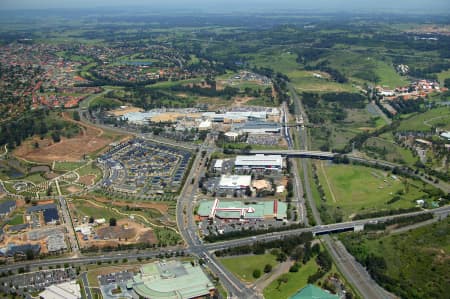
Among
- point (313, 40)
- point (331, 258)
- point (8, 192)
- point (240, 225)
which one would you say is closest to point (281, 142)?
point (240, 225)

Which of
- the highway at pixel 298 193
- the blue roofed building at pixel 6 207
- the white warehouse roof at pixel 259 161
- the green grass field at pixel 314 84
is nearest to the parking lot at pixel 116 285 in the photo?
the blue roofed building at pixel 6 207

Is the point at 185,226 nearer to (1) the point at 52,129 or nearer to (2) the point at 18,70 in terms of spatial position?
(1) the point at 52,129

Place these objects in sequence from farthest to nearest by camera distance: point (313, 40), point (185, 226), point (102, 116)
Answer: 1. point (313, 40)
2. point (102, 116)
3. point (185, 226)

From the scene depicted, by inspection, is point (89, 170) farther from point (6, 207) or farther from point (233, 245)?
point (233, 245)

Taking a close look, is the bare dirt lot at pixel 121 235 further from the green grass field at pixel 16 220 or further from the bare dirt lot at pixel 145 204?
the green grass field at pixel 16 220

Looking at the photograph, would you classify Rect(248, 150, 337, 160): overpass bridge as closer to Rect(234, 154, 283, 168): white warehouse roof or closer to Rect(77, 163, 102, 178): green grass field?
Rect(234, 154, 283, 168): white warehouse roof

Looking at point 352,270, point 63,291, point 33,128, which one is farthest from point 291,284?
point 33,128
